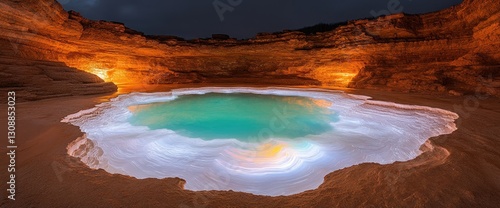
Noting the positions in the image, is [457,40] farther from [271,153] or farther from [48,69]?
[48,69]

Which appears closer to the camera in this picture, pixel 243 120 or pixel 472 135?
pixel 472 135

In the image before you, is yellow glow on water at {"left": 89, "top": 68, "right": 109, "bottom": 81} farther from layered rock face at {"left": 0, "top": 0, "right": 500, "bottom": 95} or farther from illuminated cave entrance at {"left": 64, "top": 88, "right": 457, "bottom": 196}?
illuminated cave entrance at {"left": 64, "top": 88, "right": 457, "bottom": 196}

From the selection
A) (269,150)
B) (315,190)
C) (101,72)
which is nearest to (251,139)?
(269,150)

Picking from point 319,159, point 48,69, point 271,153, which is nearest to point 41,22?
point 48,69

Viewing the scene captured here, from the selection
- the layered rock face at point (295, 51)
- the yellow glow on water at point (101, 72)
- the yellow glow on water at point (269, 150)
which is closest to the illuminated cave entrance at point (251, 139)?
the yellow glow on water at point (269, 150)

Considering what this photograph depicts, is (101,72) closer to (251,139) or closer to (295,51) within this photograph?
(295,51)
